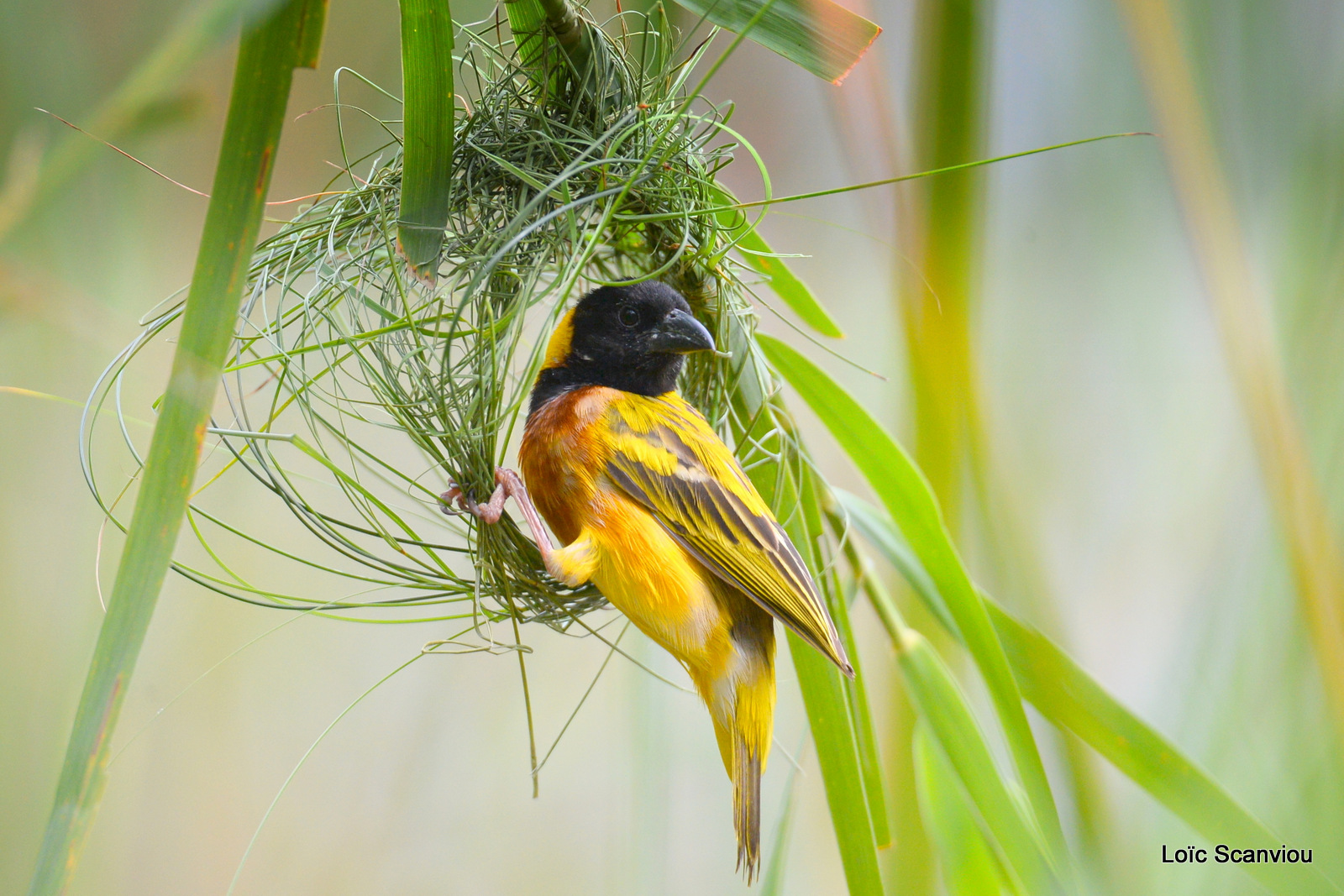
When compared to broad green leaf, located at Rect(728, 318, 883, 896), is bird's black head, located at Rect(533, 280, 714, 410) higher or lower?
higher

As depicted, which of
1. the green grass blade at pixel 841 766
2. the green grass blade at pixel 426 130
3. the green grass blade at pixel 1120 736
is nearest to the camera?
the green grass blade at pixel 426 130

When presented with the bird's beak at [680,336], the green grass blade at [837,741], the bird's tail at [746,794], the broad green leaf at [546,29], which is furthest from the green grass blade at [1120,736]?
the broad green leaf at [546,29]

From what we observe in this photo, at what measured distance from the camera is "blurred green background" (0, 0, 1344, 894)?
2.53ft

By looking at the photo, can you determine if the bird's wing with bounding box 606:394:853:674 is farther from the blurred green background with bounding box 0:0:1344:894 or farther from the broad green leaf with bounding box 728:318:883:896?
the blurred green background with bounding box 0:0:1344:894

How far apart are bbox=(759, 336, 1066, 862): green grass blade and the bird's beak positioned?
0.14 m

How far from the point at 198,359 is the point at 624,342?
640 mm

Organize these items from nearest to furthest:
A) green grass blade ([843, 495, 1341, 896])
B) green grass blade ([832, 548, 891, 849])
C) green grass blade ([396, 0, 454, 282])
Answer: green grass blade ([396, 0, 454, 282]), green grass blade ([843, 495, 1341, 896]), green grass blade ([832, 548, 891, 849])

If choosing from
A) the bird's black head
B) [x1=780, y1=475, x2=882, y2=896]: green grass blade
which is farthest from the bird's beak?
[x1=780, y1=475, x2=882, y2=896]: green grass blade

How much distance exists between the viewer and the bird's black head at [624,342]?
1098 mm

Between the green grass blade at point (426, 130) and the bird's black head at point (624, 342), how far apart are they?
307 millimetres

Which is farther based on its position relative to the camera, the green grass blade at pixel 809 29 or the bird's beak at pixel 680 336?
the bird's beak at pixel 680 336

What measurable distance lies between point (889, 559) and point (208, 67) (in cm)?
172

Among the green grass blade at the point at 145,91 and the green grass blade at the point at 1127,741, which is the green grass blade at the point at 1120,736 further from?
the green grass blade at the point at 145,91

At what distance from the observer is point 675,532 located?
3.56ft
